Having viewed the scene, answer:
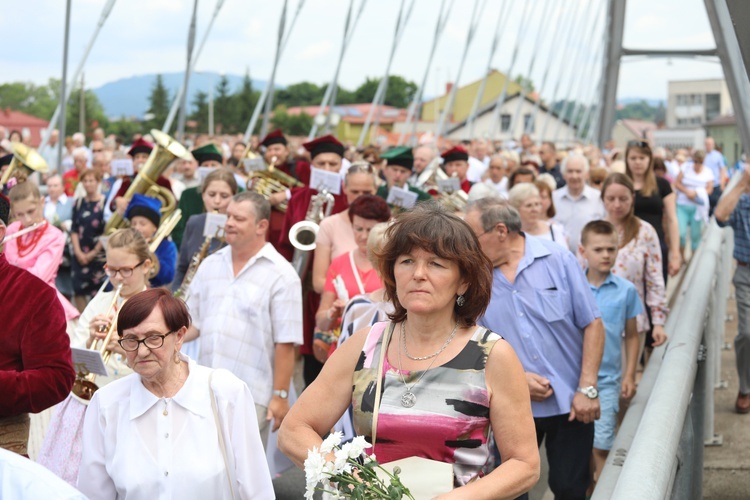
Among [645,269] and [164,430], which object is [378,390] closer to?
[164,430]

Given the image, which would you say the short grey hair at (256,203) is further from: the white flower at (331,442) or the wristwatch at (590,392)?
the white flower at (331,442)

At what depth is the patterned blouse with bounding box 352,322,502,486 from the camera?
3410 millimetres

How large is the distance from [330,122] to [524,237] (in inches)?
727

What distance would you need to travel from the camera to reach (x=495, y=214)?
5.61 meters

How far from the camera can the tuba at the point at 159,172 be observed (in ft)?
32.2

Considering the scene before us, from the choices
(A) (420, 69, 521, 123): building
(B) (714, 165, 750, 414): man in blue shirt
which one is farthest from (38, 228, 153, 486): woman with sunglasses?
(A) (420, 69, 521, 123): building

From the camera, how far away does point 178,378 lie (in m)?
4.31

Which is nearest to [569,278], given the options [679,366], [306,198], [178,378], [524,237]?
[524,237]

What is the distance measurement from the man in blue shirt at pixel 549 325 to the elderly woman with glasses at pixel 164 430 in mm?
1730

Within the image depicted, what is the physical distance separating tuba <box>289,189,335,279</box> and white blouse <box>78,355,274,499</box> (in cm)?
381

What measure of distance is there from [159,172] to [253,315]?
3.94 m


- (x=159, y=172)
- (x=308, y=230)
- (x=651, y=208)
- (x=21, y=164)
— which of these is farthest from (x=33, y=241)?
(x=651, y=208)

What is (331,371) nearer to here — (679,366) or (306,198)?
(679,366)

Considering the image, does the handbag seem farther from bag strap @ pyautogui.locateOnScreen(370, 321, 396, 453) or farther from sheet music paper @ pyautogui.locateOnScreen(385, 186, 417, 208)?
sheet music paper @ pyautogui.locateOnScreen(385, 186, 417, 208)
